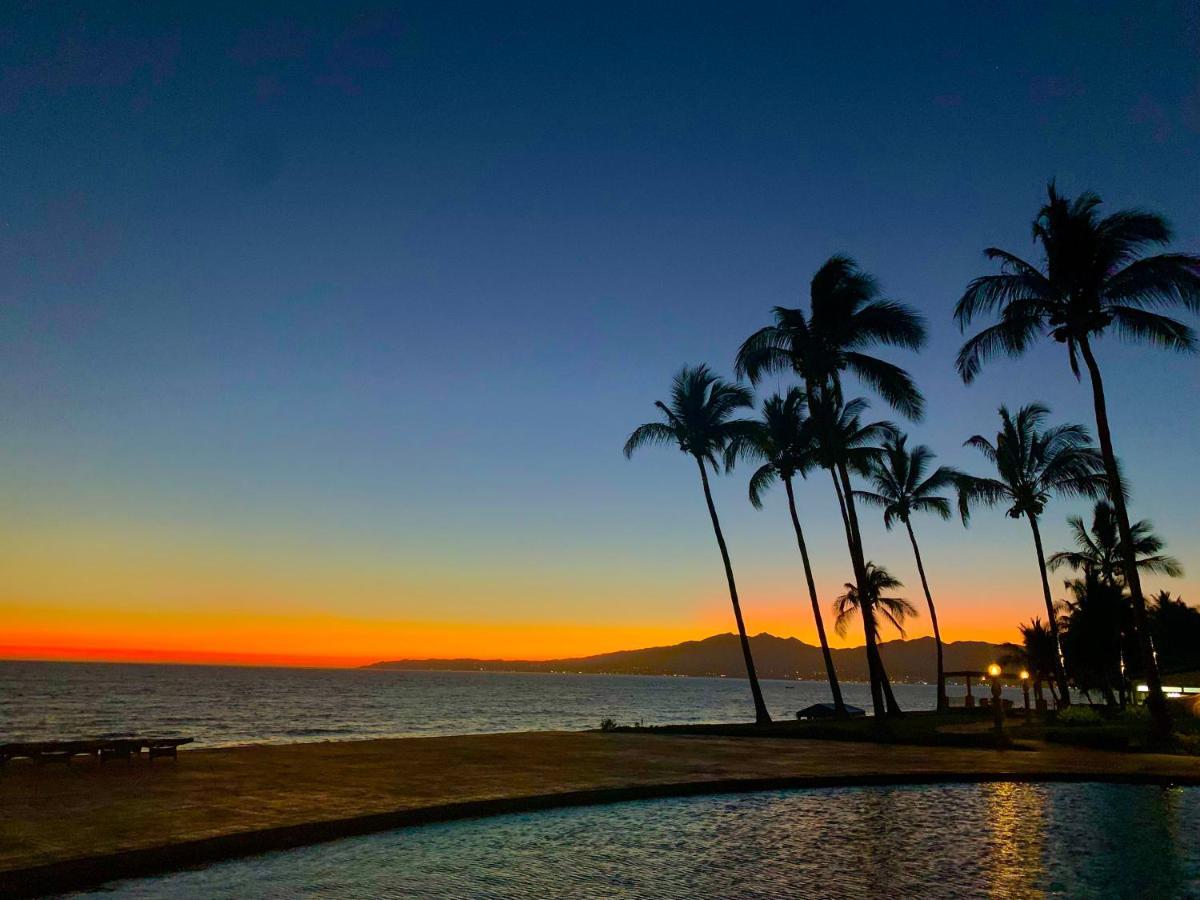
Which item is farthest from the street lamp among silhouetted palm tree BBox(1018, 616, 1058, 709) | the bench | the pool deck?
silhouetted palm tree BBox(1018, 616, 1058, 709)

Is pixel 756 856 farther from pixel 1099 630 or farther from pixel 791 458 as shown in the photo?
pixel 1099 630

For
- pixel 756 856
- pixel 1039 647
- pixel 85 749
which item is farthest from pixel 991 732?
pixel 1039 647

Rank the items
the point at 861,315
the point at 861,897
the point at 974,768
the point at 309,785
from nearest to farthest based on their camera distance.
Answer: the point at 861,897, the point at 309,785, the point at 974,768, the point at 861,315

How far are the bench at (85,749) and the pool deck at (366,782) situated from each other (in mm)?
243

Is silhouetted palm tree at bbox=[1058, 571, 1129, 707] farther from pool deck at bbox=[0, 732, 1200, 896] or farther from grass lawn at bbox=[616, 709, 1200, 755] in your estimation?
pool deck at bbox=[0, 732, 1200, 896]

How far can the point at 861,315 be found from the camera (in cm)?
2777

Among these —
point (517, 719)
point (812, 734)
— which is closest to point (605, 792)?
point (812, 734)

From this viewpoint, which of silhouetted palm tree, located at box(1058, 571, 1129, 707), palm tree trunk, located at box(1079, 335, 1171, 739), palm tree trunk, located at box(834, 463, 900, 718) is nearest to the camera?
palm tree trunk, located at box(1079, 335, 1171, 739)

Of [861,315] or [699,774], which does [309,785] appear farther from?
[861,315]

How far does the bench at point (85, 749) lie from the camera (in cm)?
1366

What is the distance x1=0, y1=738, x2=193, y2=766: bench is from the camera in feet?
44.8

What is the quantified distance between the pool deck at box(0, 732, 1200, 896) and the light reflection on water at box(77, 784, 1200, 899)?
1.37 feet

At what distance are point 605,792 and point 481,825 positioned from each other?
2.59 m

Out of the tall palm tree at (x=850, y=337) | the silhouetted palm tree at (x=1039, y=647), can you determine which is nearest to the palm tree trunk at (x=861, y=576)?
the tall palm tree at (x=850, y=337)
